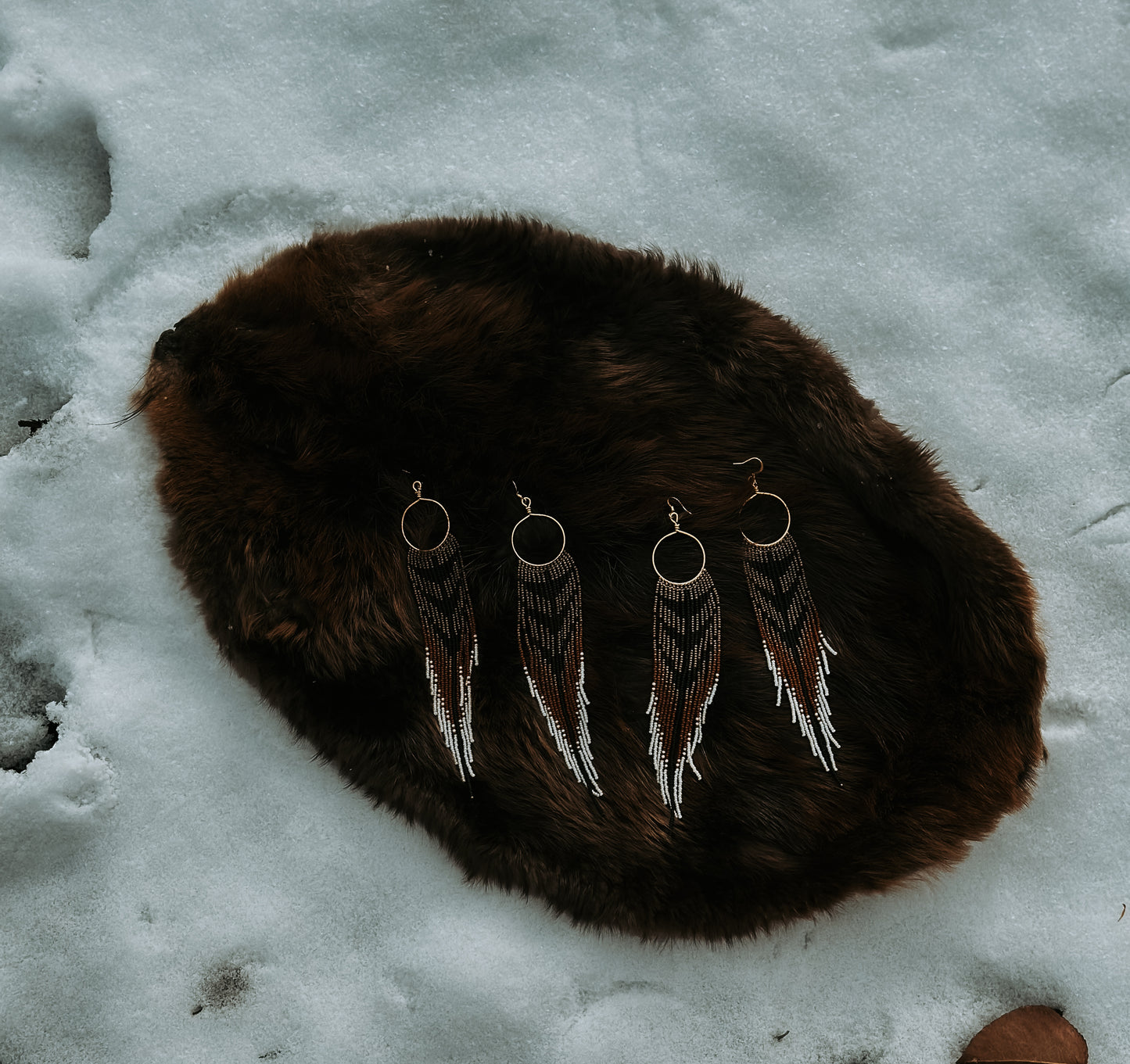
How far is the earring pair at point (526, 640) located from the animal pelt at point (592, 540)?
2 centimetres

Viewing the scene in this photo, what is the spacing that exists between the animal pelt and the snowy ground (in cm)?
19

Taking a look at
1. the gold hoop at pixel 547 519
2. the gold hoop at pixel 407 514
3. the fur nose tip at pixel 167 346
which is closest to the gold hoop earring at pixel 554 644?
the gold hoop at pixel 547 519

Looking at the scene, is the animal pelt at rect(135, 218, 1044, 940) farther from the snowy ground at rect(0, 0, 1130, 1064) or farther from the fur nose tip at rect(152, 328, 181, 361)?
the snowy ground at rect(0, 0, 1130, 1064)

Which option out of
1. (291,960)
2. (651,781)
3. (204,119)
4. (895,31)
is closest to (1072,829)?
(651,781)

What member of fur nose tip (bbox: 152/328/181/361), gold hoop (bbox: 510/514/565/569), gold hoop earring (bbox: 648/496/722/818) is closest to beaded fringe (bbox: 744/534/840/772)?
gold hoop earring (bbox: 648/496/722/818)

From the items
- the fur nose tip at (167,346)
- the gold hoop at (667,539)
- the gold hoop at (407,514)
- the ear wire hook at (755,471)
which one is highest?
the ear wire hook at (755,471)

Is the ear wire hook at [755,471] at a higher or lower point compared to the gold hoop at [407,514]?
higher

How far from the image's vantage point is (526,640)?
1328 millimetres

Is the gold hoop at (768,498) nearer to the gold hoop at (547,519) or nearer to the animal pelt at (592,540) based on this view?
the animal pelt at (592,540)

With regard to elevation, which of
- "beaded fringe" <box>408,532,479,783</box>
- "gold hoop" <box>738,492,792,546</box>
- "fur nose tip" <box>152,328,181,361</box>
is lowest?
"beaded fringe" <box>408,532,479,783</box>

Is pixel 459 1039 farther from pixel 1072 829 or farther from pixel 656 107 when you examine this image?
pixel 656 107

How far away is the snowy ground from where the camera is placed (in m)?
1.41

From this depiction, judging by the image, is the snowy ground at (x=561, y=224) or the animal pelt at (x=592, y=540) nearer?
the animal pelt at (x=592, y=540)

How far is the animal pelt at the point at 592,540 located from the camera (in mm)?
1306
